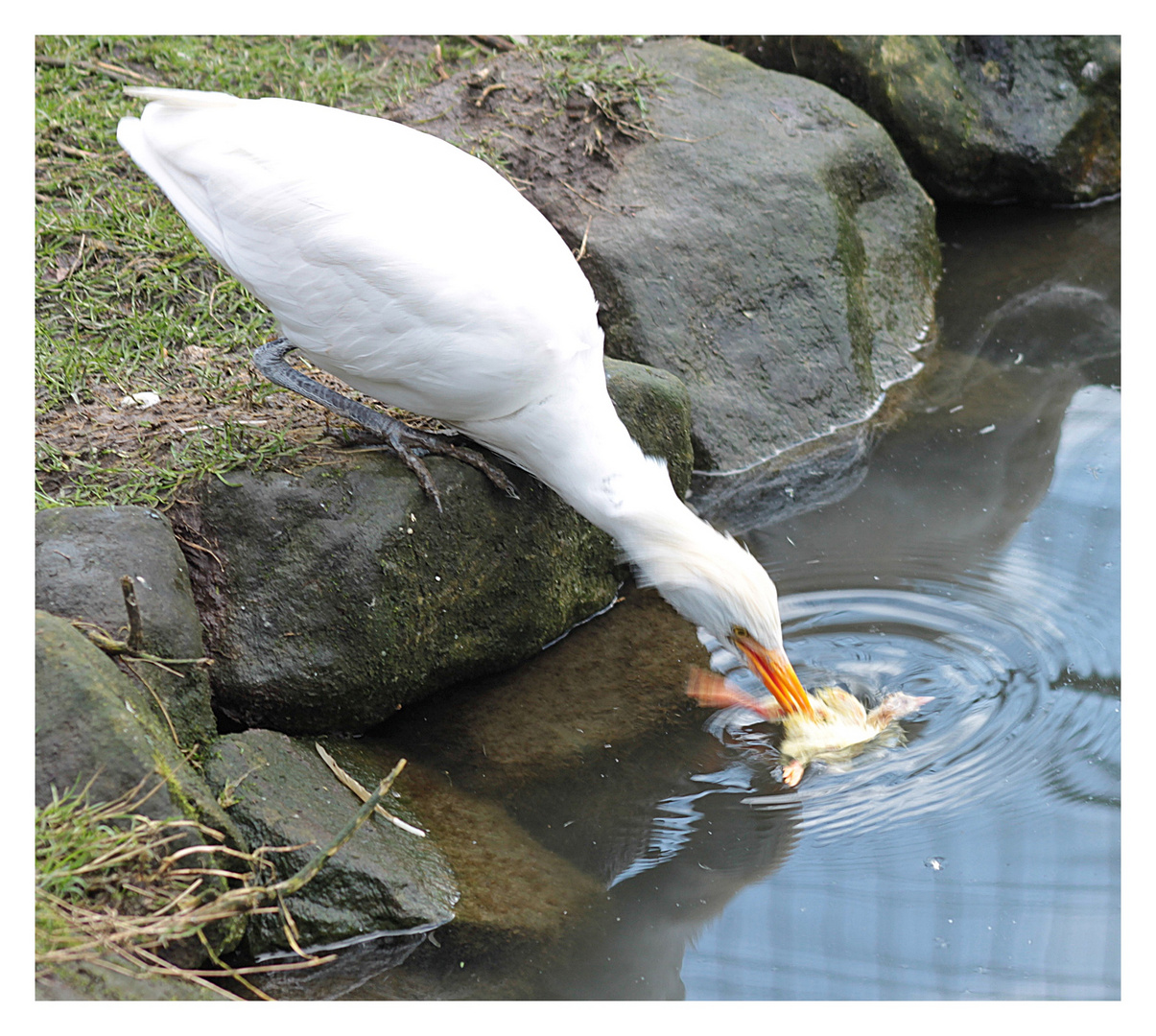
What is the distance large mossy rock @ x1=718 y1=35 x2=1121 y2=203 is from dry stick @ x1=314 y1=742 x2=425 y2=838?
14.1 ft

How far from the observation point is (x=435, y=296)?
9.37 feet

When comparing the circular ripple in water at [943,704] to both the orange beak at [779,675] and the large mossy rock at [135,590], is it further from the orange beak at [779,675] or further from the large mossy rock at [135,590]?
the large mossy rock at [135,590]

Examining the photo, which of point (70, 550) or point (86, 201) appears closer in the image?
point (70, 550)

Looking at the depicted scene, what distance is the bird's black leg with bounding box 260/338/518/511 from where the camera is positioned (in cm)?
315

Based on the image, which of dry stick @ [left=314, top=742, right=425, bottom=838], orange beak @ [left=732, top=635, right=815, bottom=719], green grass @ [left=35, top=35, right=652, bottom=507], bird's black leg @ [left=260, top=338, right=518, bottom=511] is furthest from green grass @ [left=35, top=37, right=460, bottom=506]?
orange beak @ [left=732, top=635, right=815, bottom=719]

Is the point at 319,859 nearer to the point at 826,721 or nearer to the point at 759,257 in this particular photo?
the point at 826,721

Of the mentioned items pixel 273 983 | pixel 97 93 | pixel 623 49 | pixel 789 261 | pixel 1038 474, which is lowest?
pixel 273 983

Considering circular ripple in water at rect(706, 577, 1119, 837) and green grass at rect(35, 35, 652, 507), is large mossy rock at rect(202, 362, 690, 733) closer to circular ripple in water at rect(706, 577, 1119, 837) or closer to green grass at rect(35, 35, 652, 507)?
green grass at rect(35, 35, 652, 507)

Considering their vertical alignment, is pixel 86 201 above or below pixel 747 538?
above

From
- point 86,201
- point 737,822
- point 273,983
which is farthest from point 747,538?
point 86,201

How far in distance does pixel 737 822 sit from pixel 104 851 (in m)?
1.48

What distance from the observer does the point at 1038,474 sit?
13.7 ft

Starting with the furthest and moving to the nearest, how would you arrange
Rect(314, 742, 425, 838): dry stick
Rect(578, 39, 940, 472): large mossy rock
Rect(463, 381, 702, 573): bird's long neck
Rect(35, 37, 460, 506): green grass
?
Rect(578, 39, 940, 472): large mossy rock
Rect(35, 37, 460, 506): green grass
Rect(463, 381, 702, 573): bird's long neck
Rect(314, 742, 425, 838): dry stick

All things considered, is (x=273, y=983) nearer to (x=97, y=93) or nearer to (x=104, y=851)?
(x=104, y=851)
